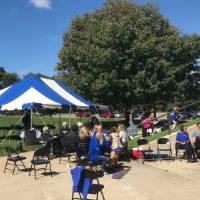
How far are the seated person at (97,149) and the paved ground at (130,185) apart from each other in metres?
0.65

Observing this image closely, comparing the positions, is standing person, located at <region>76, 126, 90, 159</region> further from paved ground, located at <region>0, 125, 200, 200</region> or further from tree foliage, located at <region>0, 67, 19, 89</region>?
tree foliage, located at <region>0, 67, 19, 89</region>

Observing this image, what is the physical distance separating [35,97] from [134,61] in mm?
17650

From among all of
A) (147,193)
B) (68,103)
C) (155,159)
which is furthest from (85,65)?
(147,193)

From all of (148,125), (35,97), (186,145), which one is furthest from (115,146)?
(148,125)

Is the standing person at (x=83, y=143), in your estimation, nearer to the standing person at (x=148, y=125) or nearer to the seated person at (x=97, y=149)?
the seated person at (x=97, y=149)

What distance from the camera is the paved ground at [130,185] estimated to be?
11.3 meters

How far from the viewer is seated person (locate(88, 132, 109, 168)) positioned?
14445 millimetres

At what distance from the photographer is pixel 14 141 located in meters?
25.3

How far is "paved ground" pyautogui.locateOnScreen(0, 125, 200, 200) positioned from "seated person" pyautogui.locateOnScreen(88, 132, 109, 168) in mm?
651

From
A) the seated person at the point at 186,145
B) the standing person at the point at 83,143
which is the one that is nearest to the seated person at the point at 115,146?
the standing person at the point at 83,143

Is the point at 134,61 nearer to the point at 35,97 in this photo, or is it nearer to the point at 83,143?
the point at 35,97

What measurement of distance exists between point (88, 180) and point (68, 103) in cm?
1231

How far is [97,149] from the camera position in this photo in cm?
1495

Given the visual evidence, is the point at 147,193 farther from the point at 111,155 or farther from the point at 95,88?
the point at 95,88
